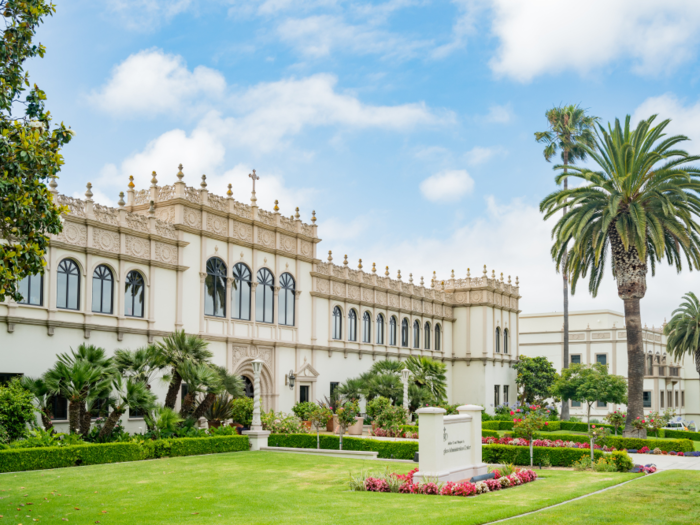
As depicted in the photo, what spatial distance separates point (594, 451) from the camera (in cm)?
2453

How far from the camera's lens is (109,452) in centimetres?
2264

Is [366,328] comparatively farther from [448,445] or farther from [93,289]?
[448,445]

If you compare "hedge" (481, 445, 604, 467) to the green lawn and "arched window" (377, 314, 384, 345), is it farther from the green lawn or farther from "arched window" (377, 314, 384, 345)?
"arched window" (377, 314, 384, 345)

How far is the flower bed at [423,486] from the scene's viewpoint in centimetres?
1670

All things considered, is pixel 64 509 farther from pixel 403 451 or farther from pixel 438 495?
pixel 403 451

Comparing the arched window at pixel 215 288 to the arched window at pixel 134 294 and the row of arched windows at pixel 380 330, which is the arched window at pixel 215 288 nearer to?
the arched window at pixel 134 294

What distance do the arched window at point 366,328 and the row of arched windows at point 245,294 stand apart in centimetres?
812

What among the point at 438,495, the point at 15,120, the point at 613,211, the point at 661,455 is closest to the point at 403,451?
the point at 438,495

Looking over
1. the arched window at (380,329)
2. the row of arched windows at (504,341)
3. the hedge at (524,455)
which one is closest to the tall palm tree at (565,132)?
the row of arched windows at (504,341)

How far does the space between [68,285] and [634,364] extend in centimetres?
2620

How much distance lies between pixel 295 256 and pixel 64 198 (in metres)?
14.7

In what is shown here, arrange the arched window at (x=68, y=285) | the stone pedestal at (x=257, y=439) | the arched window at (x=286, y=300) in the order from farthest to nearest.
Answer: the arched window at (x=286, y=300)
the stone pedestal at (x=257, y=439)
the arched window at (x=68, y=285)

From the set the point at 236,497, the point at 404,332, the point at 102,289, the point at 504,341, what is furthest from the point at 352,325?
the point at 236,497

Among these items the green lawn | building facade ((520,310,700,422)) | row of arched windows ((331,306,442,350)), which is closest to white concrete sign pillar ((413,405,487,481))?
the green lawn
